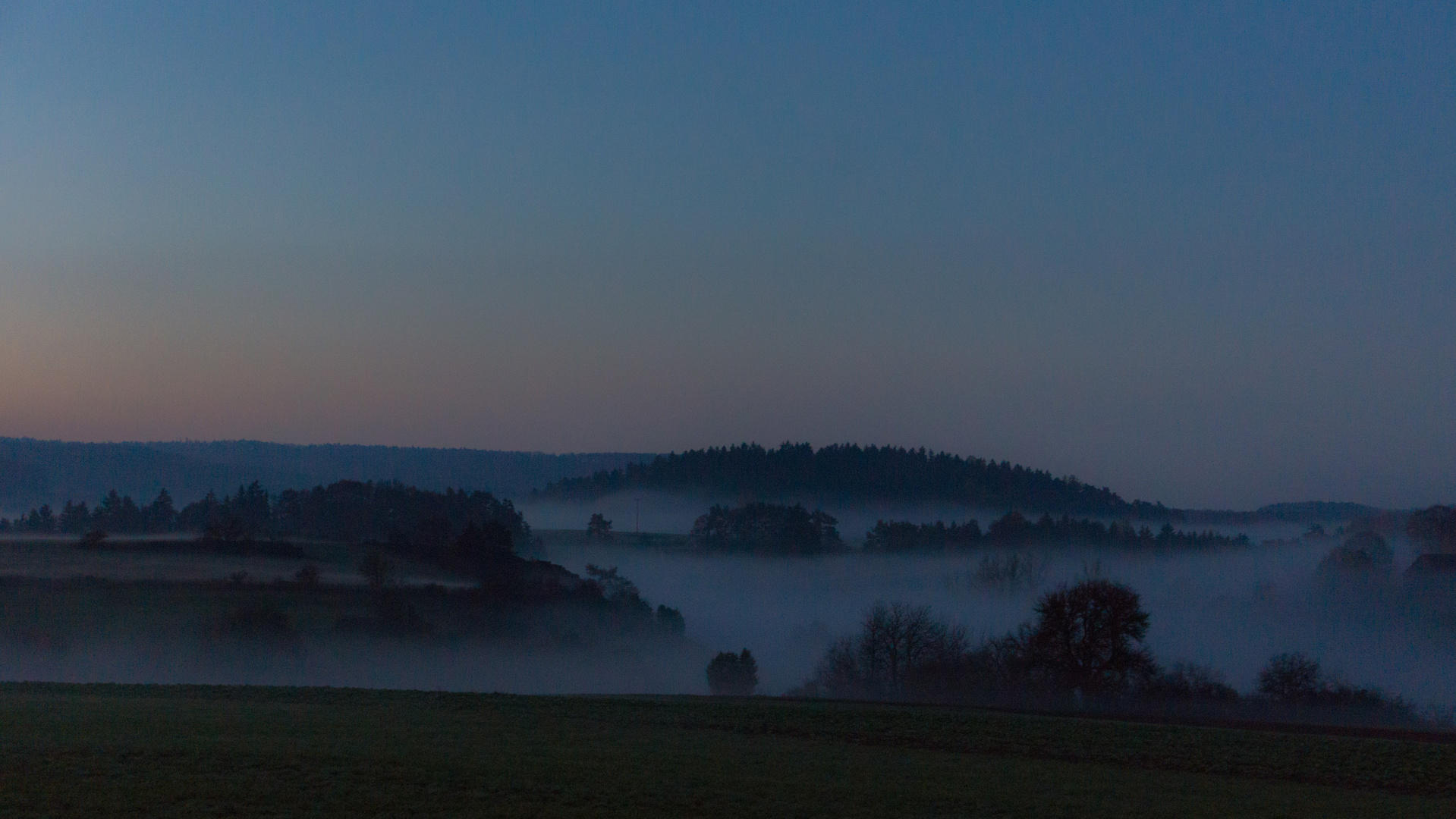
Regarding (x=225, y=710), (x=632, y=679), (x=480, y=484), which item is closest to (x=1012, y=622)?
(x=632, y=679)

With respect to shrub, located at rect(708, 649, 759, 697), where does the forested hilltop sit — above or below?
above

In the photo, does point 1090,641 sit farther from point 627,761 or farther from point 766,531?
point 766,531

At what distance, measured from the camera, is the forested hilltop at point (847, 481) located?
452 feet

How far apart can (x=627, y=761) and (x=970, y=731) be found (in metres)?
9.60

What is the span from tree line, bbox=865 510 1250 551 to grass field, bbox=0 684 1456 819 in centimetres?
8700

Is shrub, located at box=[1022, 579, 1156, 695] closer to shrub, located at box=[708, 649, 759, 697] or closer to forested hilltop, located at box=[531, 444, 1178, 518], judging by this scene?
shrub, located at box=[708, 649, 759, 697]

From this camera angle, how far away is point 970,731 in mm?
23969

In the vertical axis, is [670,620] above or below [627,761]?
below

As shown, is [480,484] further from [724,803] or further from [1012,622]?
[724,803]

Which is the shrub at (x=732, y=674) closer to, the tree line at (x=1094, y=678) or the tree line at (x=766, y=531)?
the tree line at (x=1094, y=678)

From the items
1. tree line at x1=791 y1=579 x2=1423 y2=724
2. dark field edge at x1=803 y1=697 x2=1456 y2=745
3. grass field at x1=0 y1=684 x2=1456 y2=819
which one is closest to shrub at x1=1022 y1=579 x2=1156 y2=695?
tree line at x1=791 y1=579 x2=1423 y2=724

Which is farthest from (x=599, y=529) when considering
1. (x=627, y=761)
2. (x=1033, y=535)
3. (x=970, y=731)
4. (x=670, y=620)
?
(x=627, y=761)

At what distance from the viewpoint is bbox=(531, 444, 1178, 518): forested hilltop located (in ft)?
452

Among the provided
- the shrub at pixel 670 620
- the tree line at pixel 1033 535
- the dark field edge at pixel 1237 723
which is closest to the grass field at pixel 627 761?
the dark field edge at pixel 1237 723
